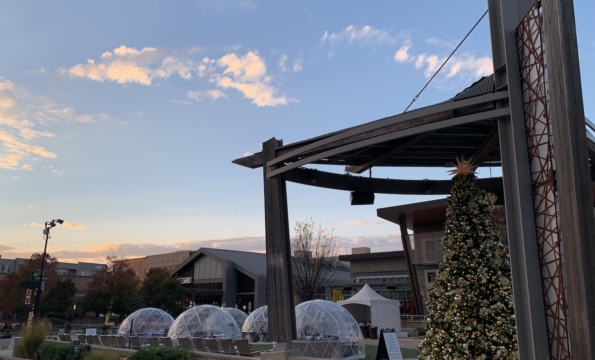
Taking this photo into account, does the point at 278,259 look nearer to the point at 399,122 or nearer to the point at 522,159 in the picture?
the point at 399,122

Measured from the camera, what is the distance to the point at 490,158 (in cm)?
1326

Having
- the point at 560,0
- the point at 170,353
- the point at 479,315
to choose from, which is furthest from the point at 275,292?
the point at 560,0

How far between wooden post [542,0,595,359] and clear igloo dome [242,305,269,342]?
2102 centimetres

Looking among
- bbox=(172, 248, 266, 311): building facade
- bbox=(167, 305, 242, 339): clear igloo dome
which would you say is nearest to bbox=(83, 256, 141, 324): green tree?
bbox=(172, 248, 266, 311): building facade

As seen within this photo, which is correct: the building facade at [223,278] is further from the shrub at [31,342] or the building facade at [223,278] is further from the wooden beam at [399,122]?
the wooden beam at [399,122]

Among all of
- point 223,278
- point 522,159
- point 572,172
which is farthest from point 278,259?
point 223,278

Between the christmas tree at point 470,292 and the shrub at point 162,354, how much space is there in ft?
24.3

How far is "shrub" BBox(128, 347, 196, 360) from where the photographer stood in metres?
13.7

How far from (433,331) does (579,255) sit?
11.3 ft

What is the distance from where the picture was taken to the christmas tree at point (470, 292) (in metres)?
→ 8.10

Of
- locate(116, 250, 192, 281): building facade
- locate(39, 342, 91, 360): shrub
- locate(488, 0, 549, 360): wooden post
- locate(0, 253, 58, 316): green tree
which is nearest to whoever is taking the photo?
locate(488, 0, 549, 360): wooden post

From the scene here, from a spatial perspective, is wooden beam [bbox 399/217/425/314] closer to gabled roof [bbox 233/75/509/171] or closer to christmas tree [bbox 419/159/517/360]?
gabled roof [bbox 233/75/509/171]

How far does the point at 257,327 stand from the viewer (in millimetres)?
26406

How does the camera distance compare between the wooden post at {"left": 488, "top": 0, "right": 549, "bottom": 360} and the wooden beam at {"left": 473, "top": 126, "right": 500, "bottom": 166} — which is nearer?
the wooden post at {"left": 488, "top": 0, "right": 549, "bottom": 360}
